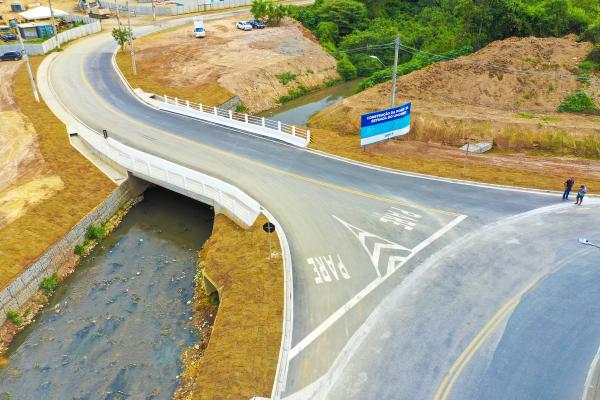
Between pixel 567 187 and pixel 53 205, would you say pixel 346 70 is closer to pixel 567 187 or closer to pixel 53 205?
pixel 567 187

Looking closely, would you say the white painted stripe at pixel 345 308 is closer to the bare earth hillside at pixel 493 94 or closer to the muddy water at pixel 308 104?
the bare earth hillside at pixel 493 94

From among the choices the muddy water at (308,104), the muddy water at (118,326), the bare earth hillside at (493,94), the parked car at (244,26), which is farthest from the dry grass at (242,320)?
the parked car at (244,26)

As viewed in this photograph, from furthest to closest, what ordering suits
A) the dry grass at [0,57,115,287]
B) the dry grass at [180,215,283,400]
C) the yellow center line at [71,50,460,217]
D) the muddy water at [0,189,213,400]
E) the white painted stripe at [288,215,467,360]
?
the yellow center line at [71,50,460,217] → the dry grass at [0,57,115,287] → the muddy water at [0,189,213,400] → the white painted stripe at [288,215,467,360] → the dry grass at [180,215,283,400]

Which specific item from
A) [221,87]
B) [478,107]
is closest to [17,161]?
[221,87]

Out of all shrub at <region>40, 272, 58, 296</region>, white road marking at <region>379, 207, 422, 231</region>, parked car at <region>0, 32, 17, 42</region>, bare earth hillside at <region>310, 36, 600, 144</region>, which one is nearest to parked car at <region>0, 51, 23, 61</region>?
parked car at <region>0, 32, 17, 42</region>

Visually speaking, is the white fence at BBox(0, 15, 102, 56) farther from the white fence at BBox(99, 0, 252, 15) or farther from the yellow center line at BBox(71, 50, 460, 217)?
the yellow center line at BBox(71, 50, 460, 217)

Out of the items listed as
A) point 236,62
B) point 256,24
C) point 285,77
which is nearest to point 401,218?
point 285,77

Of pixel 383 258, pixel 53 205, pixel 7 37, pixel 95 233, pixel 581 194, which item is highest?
pixel 7 37
